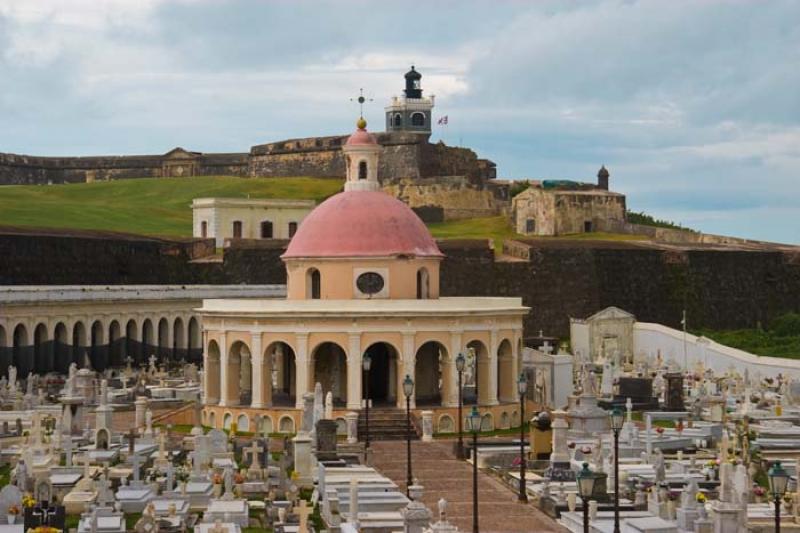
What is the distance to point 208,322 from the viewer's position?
43.6m

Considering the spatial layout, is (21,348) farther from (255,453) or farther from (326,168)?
(326,168)

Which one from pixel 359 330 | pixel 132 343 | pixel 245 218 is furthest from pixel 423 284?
pixel 245 218

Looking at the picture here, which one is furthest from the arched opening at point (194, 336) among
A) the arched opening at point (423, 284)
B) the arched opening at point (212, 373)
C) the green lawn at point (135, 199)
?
the arched opening at point (423, 284)

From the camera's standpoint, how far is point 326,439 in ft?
113

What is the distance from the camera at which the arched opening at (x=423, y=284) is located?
43.9 metres

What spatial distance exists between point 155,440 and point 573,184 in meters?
69.9

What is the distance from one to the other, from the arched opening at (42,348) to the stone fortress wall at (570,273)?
11.2 m

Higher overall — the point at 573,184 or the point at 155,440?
the point at 573,184

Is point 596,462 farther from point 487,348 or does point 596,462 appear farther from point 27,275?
point 27,275

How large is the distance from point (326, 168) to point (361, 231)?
6853cm

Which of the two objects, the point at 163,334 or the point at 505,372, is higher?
the point at 163,334

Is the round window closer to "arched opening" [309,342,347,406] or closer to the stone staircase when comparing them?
"arched opening" [309,342,347,406]

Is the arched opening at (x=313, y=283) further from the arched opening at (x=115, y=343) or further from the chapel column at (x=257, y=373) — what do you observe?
the arched opening at (x=115, y=343)

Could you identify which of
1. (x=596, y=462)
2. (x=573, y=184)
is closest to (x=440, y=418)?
(x=596, y=462)
